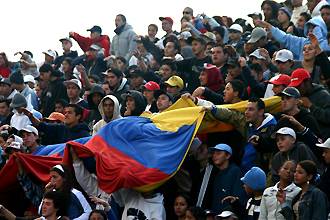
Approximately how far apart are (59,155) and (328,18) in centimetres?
685

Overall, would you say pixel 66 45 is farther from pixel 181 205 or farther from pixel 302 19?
pixel 181 205

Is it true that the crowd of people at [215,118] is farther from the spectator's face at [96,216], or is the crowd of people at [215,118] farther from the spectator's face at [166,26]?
the spectator's face at [166,26]

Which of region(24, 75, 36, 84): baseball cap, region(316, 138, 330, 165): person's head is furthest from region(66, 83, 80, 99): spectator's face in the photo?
region(316, 138, 330, 165): person's head

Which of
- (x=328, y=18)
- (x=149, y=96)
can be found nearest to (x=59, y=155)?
(x=149, y=96)

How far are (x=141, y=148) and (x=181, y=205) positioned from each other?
50.6 inches

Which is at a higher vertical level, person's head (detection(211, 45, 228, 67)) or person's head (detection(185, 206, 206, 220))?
person's head (detection(211, 45, 228, 67))

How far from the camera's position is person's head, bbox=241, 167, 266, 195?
15.7m

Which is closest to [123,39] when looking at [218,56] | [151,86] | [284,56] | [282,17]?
Result: [282,17]

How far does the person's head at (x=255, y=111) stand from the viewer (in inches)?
676

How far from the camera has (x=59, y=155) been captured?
18125mm

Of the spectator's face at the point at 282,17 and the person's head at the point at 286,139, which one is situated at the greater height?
the spectator's face at the point at 282,17

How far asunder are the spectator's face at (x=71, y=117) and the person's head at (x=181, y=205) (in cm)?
317

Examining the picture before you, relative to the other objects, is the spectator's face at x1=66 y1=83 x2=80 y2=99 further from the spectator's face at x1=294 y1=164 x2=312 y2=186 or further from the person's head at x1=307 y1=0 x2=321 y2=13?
the spectator's face at x1=294 y1=164 x2=312 y2=186

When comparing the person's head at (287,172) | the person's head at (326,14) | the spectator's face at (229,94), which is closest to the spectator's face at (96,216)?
the person's head at (287,172)
